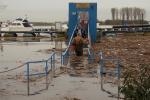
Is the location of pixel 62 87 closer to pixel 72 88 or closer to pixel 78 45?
pixel 72 88

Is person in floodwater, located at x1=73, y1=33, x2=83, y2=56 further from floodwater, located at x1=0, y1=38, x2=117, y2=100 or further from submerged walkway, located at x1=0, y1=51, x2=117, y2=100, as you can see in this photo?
floodwater, located at x1=0, y1=38, x2=117, y2=100

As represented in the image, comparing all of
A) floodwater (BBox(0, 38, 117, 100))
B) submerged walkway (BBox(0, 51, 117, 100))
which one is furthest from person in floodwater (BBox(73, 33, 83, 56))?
floodwater (BBox(0, 38, 117, 100))

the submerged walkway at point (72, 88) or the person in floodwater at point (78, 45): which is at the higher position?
the person in floodwater at point (78, 45)

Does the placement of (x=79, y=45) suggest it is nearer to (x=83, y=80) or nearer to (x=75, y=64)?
(x=75, y=64)

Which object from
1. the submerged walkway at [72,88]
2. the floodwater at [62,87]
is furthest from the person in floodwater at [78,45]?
the floodwater at [62,87]

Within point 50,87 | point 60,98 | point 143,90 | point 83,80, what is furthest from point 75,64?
point 143,90

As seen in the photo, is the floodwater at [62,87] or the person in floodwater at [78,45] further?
the person in floodwater at [78,45]

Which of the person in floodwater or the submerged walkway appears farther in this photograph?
the person in floodwater

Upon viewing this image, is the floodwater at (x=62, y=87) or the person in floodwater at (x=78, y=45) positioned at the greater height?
the person in floodwater at (x=78, y=45)

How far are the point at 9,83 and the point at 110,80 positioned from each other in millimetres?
3940

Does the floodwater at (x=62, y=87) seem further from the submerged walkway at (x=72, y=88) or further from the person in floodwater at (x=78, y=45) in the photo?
the person in floodwater at (x=78, y=45)

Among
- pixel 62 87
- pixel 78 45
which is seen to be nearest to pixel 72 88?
pixel 62 87

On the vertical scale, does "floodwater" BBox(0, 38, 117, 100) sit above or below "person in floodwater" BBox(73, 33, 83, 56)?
below

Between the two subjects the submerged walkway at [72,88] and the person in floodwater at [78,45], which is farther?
the person in floodwater at [78,45]
